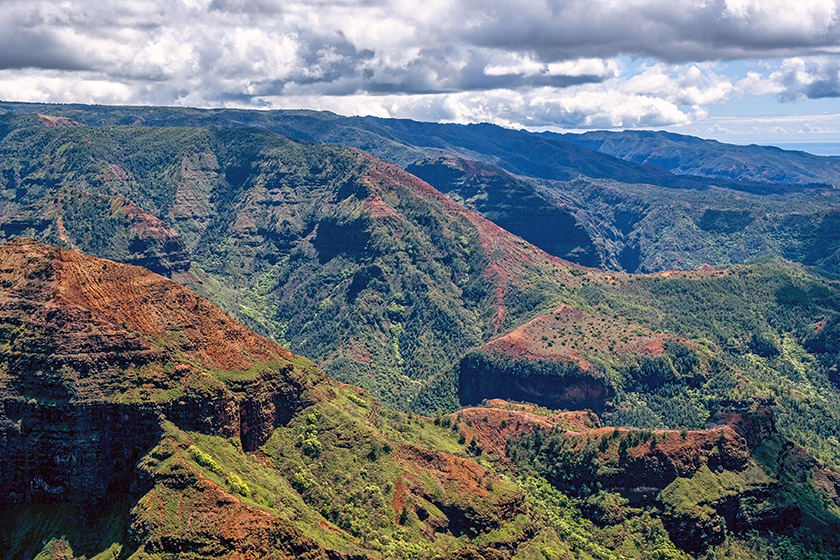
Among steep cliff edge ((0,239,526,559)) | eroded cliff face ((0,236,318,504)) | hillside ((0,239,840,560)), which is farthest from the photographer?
eroded cliff face ((0,236,318,504))

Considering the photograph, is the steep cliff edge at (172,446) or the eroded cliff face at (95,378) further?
the eroded cliff face at (95,378)

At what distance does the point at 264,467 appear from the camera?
5645 inches

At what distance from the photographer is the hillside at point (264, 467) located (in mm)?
120500

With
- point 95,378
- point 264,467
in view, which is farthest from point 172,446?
point 264,467

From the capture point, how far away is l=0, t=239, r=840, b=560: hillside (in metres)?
120

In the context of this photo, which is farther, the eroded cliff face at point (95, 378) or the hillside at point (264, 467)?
the eroded cliff face at point (95, 378)

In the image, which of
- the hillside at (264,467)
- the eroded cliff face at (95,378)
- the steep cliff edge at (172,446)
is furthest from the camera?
the eroded cliff face at (95,378)

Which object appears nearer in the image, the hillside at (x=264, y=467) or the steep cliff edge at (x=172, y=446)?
the steep cliff edge at (x=172, y=446)

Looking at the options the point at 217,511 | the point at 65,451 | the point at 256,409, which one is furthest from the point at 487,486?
the point at 65,451

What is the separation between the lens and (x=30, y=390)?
408 ft

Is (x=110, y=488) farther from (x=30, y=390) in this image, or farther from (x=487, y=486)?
(x=487, y=486)

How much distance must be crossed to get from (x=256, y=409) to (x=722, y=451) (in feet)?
A: 332

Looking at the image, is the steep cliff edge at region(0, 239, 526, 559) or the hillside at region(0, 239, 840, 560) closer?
the steep cliff edge at region(0, 239, 526, 559)

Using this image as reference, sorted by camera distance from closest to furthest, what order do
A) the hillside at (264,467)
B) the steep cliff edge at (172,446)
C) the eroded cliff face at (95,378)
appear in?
1. the steep cliff edge at (172,446)
2. the hillside at (264,467)
3. the eroded cliff face at (95,378)
